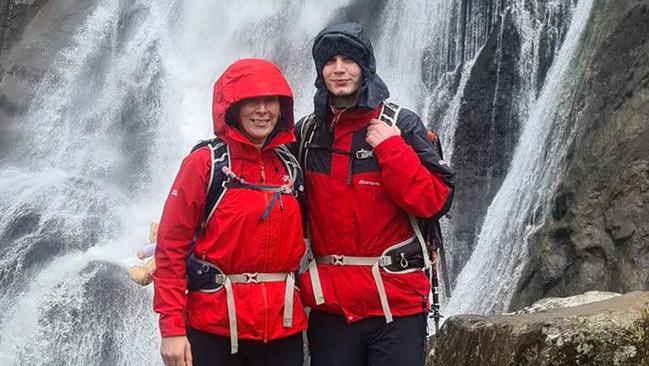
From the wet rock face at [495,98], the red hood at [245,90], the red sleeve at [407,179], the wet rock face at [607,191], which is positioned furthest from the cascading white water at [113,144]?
the red sleeve at [407,179]

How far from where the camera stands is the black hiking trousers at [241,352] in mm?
2980

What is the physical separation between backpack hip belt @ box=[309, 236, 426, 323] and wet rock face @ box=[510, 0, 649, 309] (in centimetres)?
321

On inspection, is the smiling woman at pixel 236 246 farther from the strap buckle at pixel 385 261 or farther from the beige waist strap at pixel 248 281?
the strap buckle at pixel 385 261

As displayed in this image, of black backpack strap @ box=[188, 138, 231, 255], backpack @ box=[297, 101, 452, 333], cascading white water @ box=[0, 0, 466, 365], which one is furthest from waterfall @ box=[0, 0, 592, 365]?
black backpack strap @ box=[188, 138, 231, 255]

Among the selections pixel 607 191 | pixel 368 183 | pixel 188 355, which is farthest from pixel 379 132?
pixel 607 191

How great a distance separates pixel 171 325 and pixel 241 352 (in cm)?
31

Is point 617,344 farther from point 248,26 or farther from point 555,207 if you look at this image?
point 248,26

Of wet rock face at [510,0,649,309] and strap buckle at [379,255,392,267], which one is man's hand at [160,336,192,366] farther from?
wet rock face at [510,0,649,309]

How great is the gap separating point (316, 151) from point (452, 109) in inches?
301

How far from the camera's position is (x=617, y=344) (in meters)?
2.48

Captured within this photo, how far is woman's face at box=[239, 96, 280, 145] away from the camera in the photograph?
9.89 feet

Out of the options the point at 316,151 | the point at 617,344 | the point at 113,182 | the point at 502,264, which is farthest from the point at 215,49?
the point at 617,344

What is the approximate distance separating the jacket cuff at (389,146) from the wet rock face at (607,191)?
345 cm

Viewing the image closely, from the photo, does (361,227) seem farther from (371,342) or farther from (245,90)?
(245,90)
